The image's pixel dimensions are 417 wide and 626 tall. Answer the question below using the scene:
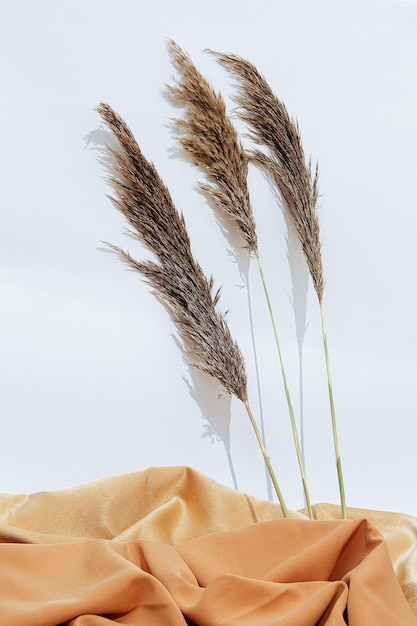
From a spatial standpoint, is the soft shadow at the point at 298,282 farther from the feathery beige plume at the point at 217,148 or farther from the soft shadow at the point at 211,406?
the soft shadow at the point at 211,406

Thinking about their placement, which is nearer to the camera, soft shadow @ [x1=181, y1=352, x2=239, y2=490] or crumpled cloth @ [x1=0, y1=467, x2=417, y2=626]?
crumpled cloth @ [x1=0, y1=467, x2=417, y2=626]

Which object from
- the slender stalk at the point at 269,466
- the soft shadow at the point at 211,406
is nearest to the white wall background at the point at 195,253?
the soft shadow at the point at 211,406

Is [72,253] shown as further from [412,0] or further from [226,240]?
[412,0]

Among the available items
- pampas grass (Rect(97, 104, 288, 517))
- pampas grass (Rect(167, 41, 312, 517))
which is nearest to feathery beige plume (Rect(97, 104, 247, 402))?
pampas grass (Rect(97, 104, 288, 517))

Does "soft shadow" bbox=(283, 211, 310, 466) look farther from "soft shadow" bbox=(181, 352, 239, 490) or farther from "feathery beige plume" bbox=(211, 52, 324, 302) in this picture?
"soft shadow" bbox=(181, 352, 239, 490)

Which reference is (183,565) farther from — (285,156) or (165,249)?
(285,156)

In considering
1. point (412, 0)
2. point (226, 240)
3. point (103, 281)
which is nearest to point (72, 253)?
point (103, 281)

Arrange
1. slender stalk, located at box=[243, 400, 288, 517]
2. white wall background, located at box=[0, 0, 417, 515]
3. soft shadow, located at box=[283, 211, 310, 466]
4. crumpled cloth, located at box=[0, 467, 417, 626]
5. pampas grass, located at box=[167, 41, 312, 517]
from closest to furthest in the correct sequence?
1. crumpled cloth, located at box=[0, 467, 417, 626]
2. slender stalk, located at box=[243, 400, 288, 517]
3. white wall background, located at box=[0, 0, 417, 515]
4. pampas grass, located at box=[167, 41, 312, 517]
5. soft shadow, located at box=[283, 211, 310, 466]

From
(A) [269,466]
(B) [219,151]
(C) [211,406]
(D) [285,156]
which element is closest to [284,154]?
(D) [285,156]
